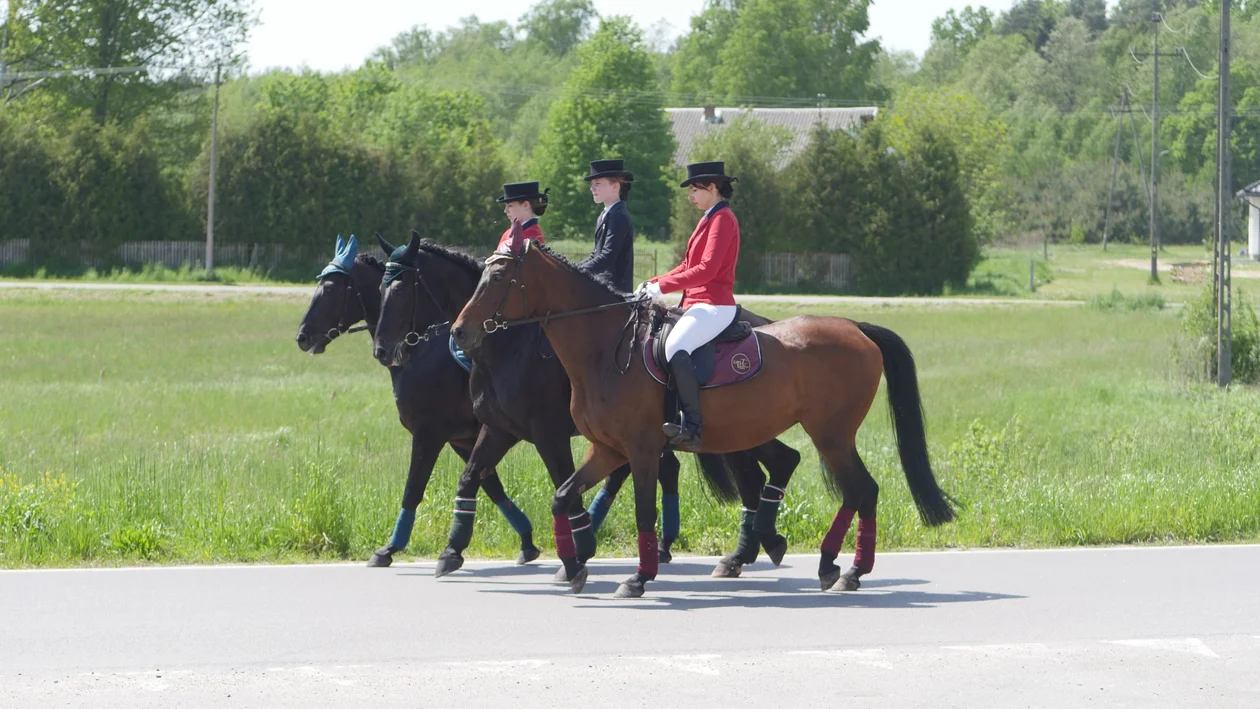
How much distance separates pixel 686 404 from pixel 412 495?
2.15 metres

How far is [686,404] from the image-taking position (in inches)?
358

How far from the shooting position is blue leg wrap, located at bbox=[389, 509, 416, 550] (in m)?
10.1

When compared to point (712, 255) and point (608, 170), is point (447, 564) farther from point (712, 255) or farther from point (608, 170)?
point (608, 170)

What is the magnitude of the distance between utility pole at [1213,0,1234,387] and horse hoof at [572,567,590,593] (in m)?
14.4

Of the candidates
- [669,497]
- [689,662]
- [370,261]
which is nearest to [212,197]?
[370,261]

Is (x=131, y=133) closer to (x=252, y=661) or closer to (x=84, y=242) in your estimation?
(x=84, y=242)

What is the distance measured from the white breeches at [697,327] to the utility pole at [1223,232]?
44.7 feet

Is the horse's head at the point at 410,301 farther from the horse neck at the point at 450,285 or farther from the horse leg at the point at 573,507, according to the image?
the horse leg at the point at 573,507

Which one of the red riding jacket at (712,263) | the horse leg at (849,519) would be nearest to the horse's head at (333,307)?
the red riding jacket at (712,263)

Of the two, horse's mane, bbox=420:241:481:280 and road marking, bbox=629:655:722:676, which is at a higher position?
horse's mane, bbox=420:241:481:280

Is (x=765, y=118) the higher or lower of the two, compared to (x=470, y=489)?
higher

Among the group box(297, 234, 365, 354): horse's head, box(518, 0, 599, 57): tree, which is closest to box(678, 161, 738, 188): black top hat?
box(297, 234, 365, 354): horse's head

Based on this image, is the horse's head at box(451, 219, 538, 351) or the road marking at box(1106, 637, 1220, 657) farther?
the horse's head at box(451, 219, 538, 351)

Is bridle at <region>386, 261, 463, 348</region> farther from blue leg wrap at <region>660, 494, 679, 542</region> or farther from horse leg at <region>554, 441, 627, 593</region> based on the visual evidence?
blue leg wrap at <region>660, 494, 679, 542</region>
